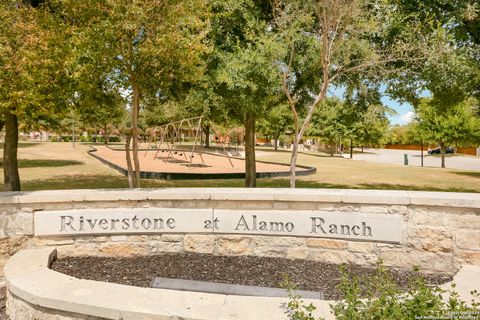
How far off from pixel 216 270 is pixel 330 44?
681 centimetres

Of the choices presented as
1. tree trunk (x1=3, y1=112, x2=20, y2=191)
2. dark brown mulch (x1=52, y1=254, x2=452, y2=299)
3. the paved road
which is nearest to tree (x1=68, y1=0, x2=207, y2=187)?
dark brown mulch (x1=52, y1=254, x2=452, y2=299)

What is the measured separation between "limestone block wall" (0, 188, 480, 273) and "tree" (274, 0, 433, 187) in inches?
152

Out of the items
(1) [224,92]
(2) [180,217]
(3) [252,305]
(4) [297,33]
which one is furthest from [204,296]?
(4) [297,33]

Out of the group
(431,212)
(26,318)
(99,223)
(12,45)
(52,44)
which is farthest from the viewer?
(52,44)

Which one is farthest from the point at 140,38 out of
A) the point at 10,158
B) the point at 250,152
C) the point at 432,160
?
the point at 432,160

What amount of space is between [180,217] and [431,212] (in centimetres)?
378

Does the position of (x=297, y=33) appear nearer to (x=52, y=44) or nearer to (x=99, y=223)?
(x=52, y=44)

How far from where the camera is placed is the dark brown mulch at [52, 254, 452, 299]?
4.92 meters

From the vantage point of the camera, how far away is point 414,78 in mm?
10609

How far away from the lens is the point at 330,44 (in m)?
9.44

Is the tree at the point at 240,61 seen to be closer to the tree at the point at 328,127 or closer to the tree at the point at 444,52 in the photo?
the tree at the point at 444,52

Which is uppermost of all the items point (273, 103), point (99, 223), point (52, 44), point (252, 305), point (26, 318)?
point (52, 44)

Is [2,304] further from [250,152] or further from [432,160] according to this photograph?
[432,160]

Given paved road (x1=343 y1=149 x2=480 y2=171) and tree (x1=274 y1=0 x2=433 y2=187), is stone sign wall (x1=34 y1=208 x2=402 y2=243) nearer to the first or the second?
tree (x1=274 y1=0 x2=433 y2=187)
